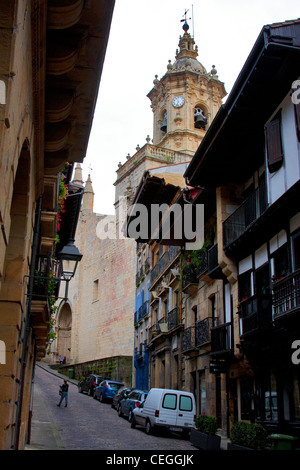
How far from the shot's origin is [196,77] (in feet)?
143

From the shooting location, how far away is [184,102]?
42.3 meters

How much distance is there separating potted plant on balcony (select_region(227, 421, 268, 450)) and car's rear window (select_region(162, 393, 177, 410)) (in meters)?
4.95

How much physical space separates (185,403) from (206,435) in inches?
136

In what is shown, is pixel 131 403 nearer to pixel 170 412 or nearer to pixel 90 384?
pixel 170 412

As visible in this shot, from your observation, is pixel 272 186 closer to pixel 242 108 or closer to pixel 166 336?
pixel 242 108

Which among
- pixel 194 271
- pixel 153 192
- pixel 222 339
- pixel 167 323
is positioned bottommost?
pixel 222 339

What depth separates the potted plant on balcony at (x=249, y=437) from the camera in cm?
1066

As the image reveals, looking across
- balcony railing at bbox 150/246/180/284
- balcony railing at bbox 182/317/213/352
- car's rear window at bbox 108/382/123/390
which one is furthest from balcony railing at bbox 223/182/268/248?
car's rear window at bbox 108/382/123/390

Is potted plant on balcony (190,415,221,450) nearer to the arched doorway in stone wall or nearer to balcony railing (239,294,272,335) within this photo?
balcony railing (239,294,272,335)

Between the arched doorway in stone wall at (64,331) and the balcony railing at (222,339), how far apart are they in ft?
151

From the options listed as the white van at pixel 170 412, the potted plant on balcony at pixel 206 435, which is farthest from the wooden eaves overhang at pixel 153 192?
the potted plant on balcony at pixel 206 435

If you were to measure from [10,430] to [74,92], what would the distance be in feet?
13.6

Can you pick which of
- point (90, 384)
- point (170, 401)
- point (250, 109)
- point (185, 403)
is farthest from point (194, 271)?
point (90, 384)

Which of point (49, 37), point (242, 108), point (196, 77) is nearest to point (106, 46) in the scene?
point (49, 37)
